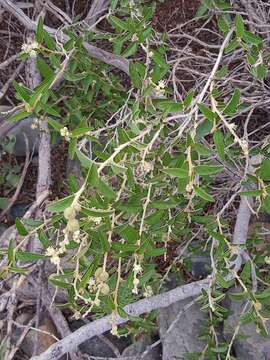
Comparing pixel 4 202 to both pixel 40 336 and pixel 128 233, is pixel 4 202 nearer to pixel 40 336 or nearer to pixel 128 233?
pixel 40 336

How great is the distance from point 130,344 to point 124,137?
4.84 feet

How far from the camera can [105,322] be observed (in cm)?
182

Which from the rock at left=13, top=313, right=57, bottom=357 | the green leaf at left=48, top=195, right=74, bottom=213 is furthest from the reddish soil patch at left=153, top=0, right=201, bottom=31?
the green leaf at left=48, top=195, right=74, bottom=213

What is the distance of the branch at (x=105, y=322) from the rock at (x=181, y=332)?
0.34 meters

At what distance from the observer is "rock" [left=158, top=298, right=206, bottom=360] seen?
2308 mm

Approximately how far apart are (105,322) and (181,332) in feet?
2.09

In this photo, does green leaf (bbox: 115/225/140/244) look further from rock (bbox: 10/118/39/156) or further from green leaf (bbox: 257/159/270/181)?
rock (bbox: 10/118/39/156)

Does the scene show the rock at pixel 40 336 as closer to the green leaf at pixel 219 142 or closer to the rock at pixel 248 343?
the rock at pixel 248 343

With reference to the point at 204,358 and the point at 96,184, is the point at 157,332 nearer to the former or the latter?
the point at 204,358

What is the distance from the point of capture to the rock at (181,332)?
2308 mm

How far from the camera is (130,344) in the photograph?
8.18 ft

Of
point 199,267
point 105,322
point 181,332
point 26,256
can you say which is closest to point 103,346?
point 181,332

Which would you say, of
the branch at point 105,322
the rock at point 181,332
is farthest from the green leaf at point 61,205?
the rock at point 181,332

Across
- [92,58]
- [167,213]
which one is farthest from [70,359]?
[92,58]
